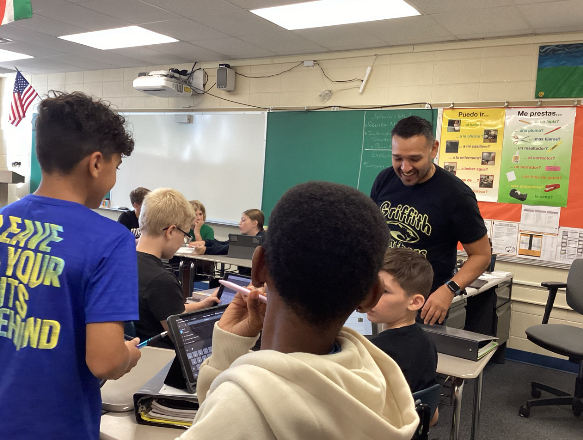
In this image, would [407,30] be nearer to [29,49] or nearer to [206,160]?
[206,160]

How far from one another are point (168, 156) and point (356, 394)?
6384 millimetres

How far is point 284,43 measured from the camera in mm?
5078

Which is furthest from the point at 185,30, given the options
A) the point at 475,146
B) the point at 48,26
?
the point at 475,146

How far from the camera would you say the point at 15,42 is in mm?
5824

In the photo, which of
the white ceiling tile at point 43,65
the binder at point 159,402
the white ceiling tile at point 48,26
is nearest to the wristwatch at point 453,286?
the binder at point 159,402

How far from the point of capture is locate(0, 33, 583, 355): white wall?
4.36 m

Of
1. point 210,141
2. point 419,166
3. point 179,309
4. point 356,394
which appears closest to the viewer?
point 356,394

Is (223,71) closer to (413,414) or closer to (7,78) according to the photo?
(7,78)

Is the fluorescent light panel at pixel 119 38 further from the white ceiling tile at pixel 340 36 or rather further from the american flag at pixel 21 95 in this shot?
the american flag at pixel 21 95

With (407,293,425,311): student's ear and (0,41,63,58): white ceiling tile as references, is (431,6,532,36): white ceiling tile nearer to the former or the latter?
(407,293,425,311): student's ear

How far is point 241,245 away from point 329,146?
5.30 ft

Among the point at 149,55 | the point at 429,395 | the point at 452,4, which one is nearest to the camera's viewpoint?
the point at 429,395

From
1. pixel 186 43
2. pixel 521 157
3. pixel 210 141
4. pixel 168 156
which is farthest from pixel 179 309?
pixel 168 156

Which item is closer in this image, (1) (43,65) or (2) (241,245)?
(2) (241,245)
